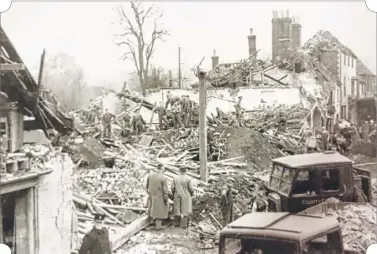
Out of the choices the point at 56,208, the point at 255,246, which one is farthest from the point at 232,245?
the point at 56,208

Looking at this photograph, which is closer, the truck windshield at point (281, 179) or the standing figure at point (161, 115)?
the truck windshield at point (281, 179)

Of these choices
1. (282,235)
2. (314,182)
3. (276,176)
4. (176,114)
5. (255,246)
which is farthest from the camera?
(176,114)

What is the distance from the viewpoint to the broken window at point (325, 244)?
9.64 feet

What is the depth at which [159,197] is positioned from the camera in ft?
11.0

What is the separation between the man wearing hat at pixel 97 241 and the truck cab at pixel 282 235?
643 millimetres

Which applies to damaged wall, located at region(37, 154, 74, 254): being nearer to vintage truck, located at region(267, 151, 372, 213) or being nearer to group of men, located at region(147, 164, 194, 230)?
group of men, located at region(147, 164, 194, 230)

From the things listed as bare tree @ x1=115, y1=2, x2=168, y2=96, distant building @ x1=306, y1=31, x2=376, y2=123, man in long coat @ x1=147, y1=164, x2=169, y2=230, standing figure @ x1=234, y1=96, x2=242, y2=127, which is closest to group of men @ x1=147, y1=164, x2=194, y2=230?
man in long coat @ x1=147, y1=164, x2=169, y2=230

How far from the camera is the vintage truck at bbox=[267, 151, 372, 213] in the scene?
311cm

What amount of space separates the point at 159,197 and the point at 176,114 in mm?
472

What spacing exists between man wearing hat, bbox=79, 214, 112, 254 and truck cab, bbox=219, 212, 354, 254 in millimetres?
643

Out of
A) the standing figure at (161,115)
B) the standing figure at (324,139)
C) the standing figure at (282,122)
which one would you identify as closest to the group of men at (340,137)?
the standing figure at (324,139)

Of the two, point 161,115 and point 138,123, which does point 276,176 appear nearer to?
point 161,115

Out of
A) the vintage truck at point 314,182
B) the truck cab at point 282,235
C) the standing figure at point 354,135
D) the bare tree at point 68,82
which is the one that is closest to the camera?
the truck cab at point 282,235

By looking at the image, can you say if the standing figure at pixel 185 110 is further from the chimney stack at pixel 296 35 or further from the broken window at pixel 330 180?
the broken window at pixel 330 180
